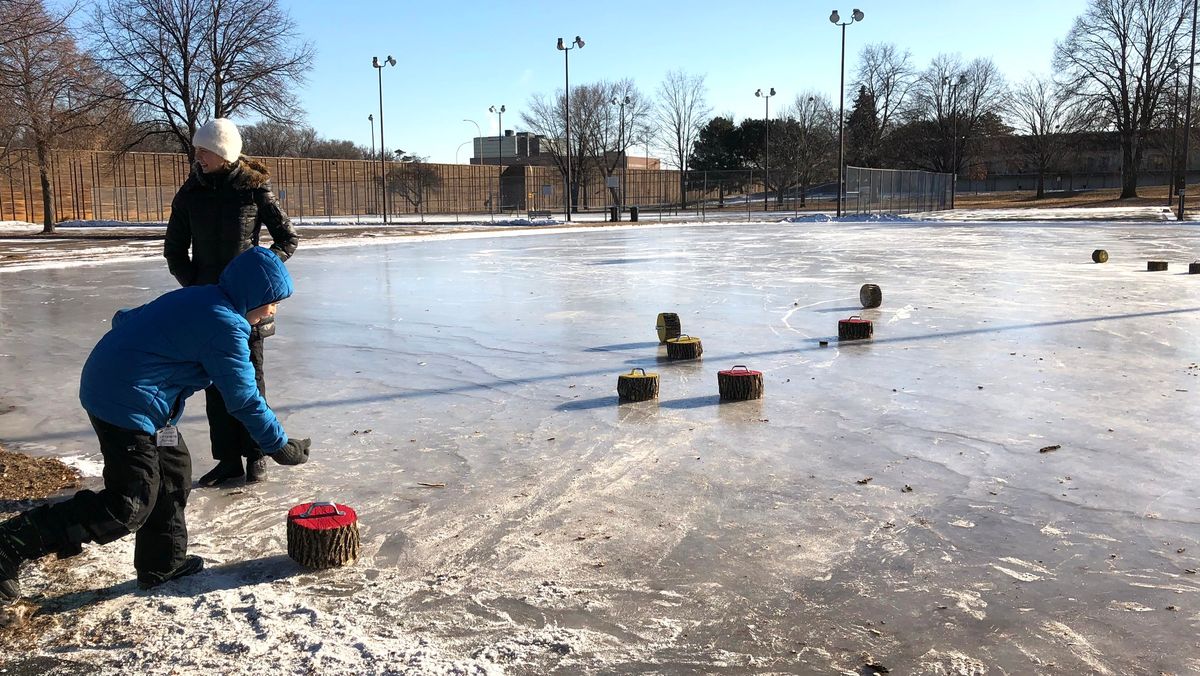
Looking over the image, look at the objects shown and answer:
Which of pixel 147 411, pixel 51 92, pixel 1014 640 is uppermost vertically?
pixel 51 92

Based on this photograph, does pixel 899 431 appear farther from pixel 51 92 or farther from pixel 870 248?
pixel 51 92

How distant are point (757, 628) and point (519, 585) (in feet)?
3.07

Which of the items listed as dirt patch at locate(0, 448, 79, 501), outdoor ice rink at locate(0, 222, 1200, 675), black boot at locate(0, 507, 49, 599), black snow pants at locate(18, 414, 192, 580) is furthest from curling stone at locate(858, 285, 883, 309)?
black boot at locate(0, 507, 49, 599)

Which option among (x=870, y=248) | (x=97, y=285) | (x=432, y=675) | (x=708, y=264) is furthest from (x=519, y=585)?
(x=870, y=248)

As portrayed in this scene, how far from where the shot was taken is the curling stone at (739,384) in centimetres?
669

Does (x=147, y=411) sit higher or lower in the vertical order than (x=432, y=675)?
higher

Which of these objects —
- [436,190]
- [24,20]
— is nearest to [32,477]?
[24,20]

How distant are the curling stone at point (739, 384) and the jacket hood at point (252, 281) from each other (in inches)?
151

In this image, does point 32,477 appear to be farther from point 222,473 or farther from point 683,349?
point 683,349

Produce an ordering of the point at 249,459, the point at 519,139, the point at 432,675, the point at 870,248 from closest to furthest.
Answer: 1. the point at 432,675
2. the point at 249,459
3. the point at 870,248
4. the point at 519,139

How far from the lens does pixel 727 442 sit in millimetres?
5688

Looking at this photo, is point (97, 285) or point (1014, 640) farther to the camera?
point (97, 285)

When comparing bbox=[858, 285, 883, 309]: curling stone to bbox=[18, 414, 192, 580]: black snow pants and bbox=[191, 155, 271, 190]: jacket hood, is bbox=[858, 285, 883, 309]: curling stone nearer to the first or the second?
bbox=[191, 155, 271, 190]: jacket hood

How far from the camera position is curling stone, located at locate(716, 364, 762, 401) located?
263 inches
